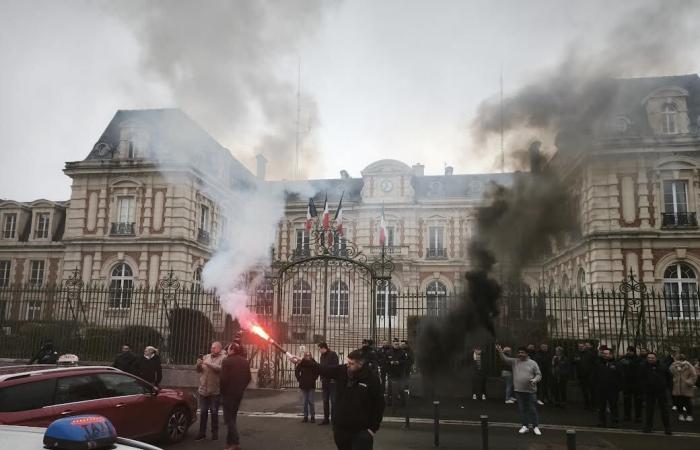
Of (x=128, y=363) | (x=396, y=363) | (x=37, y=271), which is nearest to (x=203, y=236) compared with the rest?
(x=37, y=271)

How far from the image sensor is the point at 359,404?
507cm

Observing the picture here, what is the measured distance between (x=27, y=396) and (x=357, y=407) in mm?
4298

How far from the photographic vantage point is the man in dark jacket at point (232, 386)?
24.1 ft

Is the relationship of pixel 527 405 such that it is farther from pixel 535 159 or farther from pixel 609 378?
pixel 535 159

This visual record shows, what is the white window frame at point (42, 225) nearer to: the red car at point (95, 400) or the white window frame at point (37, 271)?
the white window frame at point (37, 271)

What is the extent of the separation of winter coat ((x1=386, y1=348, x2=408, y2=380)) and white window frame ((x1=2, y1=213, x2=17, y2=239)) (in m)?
31.7

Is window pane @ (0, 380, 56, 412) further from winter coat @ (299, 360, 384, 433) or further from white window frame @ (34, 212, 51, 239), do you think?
white window frame @ (34, 212, 51, 239)

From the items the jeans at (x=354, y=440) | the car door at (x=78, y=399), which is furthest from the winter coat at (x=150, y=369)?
the jeans at (x=354, y=440)

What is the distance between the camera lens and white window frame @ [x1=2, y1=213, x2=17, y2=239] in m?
33.2

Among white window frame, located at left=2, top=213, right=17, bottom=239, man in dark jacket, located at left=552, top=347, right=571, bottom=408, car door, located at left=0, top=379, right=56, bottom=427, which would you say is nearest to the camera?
car door, located at left=0, top=379, right=56, bottom=427

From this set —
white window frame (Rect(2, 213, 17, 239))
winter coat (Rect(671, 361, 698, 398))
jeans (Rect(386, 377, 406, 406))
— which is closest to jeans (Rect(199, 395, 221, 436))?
jeans (Rect(386, 377, 406, 406))

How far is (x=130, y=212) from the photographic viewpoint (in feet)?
88.4

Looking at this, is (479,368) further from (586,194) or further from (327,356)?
(586,194)

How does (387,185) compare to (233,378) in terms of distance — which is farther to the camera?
(387,185)
